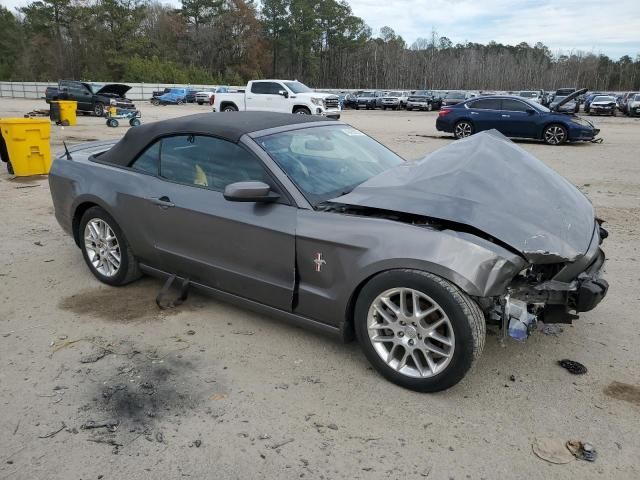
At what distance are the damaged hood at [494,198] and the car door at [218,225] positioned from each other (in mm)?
533

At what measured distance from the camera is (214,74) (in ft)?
260

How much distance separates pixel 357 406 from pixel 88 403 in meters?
1.52

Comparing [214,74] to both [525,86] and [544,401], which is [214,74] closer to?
[525,86]

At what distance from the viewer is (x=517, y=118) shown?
1642 centimetres

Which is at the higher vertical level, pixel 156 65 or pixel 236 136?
pixel 156 65

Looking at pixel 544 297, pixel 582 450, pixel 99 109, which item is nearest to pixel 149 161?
pixel 544 297

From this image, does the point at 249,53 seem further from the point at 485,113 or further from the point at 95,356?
the point at 95,356

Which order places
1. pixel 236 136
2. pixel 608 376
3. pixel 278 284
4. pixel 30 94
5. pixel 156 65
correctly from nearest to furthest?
pixel 608 376, pixel 278 284, pixel 236 136, pixel 30 94, pixel 156 65

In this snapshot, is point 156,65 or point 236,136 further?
point 156,65

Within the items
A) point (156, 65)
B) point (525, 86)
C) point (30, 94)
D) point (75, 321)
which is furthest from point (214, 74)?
point (75, 321)

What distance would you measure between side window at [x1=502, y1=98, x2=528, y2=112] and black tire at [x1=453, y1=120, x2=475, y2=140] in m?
1.18

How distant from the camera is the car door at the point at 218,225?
3326mm

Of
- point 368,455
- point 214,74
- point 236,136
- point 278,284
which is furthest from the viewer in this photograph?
point 214,74

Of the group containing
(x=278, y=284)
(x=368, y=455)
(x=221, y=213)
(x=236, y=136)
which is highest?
(x=236, y=136)
